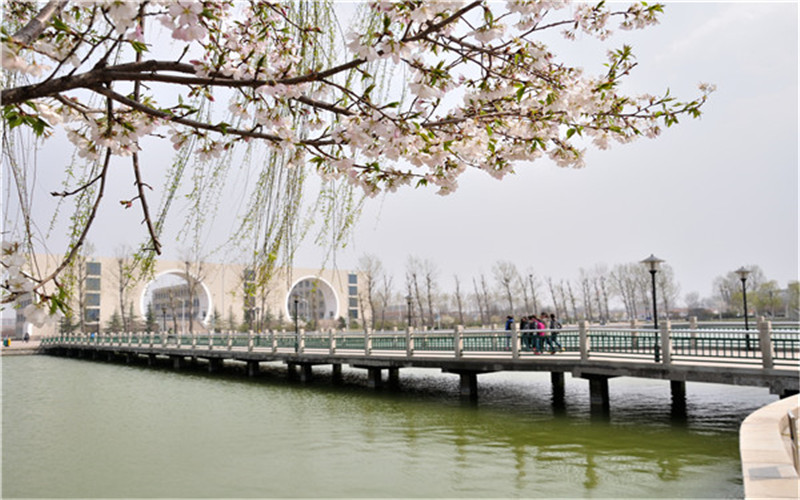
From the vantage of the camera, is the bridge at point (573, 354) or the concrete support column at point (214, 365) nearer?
the bridge at point (573, 354)

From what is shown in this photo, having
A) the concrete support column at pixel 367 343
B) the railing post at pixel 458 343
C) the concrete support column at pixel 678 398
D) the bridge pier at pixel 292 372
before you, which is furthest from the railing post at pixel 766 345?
the bridge pier at pixel 292 372

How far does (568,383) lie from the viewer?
→ 2295 centimetres

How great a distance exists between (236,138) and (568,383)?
68.9 feet

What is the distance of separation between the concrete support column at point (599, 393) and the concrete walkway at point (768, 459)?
804 cm

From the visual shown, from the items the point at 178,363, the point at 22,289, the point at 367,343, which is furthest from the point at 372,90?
the point at 178,363

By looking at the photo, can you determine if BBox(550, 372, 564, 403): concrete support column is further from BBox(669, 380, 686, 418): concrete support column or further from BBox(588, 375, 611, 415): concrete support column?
BBox(669, 380, 686, 418): concrete support column

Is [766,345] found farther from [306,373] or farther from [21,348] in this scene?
[21,348]

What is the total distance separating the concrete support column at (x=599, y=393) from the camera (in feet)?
53.8

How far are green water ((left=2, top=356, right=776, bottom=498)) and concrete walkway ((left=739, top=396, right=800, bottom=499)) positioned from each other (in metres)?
1.75

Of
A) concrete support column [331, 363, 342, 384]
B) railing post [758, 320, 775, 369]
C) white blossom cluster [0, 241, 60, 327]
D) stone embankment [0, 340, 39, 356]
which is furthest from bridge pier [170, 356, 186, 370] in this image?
white blossom cluster [0, 241, 60, 327]

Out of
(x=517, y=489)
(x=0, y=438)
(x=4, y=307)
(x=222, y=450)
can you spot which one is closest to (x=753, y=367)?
(x=517, y=489)

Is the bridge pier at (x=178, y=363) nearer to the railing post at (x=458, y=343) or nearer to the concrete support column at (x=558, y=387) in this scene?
the railing post at (x=458, y=343)

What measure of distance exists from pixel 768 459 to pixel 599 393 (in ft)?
35.5

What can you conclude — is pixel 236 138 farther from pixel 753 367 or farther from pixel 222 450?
pixel 753 367
